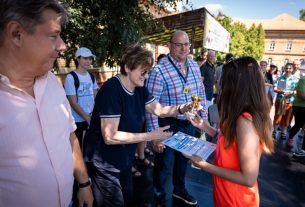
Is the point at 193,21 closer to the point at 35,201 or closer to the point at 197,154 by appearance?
the point at 197,154

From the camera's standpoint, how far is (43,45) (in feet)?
4.01

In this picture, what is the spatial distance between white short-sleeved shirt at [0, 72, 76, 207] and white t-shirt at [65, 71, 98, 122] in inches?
77.6

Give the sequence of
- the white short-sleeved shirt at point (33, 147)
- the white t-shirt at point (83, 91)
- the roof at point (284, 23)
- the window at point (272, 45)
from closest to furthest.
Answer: the white short-sleeved shirt at point (33, 147), the white t-shirt at point (83, 91), the roof at point (284, 23), the window at point (272, 45)

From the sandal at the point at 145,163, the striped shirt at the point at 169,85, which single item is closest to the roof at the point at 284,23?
the sandal at the point at 145,163

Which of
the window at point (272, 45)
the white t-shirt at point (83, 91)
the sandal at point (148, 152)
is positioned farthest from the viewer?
the window at point (272, 45)

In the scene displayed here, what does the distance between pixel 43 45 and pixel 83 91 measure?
7.54ft

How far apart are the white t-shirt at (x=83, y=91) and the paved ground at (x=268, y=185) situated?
139 cm

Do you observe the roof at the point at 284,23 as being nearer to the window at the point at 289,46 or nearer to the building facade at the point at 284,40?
the building facade at the point at 284,40

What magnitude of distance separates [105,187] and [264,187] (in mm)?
2910

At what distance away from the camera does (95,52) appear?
176 inches

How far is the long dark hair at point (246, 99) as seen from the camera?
5.00ft

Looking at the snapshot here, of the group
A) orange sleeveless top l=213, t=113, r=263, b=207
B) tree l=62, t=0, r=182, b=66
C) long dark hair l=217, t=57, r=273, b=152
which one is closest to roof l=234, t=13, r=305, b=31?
tree l=62, t=0, r=182, b=66

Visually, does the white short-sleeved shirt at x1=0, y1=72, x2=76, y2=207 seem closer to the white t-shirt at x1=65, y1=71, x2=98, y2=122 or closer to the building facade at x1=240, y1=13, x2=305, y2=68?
the white t-shirt at x1=65, y1=71, x2=98, y2=122

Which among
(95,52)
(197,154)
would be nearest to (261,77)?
(197,154)
